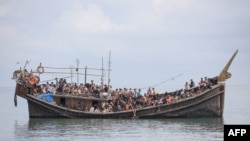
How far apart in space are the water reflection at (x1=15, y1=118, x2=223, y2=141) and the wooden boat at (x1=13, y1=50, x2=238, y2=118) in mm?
520

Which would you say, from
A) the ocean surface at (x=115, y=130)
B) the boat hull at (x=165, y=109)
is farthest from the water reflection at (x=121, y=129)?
the boat hull at (x=165, y=109)

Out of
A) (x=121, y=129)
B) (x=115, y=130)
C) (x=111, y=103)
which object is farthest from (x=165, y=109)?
(x=115, y=130)

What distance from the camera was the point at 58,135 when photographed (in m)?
39.6

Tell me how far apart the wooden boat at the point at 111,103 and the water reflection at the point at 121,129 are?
0.52 m

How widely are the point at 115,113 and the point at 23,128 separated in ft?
23.6

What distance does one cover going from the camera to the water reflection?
3900 cm

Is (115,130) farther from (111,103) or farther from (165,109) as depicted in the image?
(165,109)

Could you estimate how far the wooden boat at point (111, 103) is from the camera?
1831 inches

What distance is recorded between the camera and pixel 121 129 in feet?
139

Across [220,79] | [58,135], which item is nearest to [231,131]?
[58,135]

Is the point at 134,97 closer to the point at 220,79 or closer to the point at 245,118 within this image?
the point at 220,79

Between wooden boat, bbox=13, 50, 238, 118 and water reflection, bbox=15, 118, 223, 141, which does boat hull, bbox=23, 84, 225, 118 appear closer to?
wooden boat, bbox=13, 50, 238, 118

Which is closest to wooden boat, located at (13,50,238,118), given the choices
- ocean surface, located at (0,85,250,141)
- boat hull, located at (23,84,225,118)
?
boat hull, located at (23,84,225,118)

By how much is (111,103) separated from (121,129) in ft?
16.3
